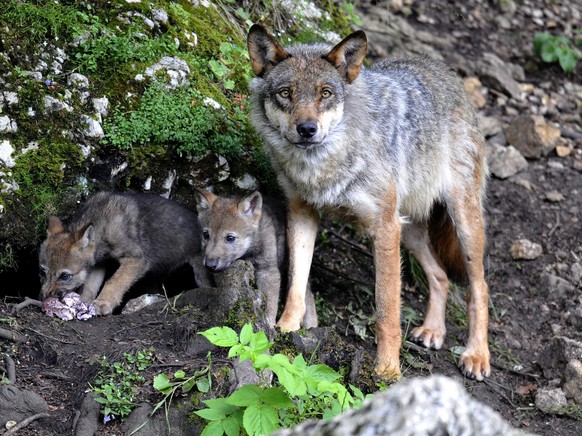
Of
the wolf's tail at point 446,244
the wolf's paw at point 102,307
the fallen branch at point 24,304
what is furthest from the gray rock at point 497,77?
the fallen branch at point 24,304

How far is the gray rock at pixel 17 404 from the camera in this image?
4.38m

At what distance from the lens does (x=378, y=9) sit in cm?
1059

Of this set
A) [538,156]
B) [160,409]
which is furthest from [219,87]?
[538,156]

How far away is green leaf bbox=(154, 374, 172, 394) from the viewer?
15.0 ft

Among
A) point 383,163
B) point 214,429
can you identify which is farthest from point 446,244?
point 214,429

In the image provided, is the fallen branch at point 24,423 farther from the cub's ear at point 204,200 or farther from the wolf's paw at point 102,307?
the cub's ear at point 204,200

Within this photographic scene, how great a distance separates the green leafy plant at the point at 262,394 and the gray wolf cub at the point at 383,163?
172cm

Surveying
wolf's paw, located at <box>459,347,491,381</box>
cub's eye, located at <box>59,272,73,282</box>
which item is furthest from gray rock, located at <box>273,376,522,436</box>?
wolf's paw, located at <box>459,347,491,381</box>

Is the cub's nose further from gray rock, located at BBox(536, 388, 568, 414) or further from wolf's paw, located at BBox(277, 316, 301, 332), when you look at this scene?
gray rock, located at BBox(536, 388, 568, 414)

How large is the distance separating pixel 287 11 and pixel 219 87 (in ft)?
5.31

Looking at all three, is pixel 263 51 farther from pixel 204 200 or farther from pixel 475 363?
pixel 475 363

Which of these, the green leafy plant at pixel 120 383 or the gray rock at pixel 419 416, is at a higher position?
the gray rock at pixel 419 416

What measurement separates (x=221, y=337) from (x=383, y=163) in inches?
99.2

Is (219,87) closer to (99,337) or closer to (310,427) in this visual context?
(99,337)
